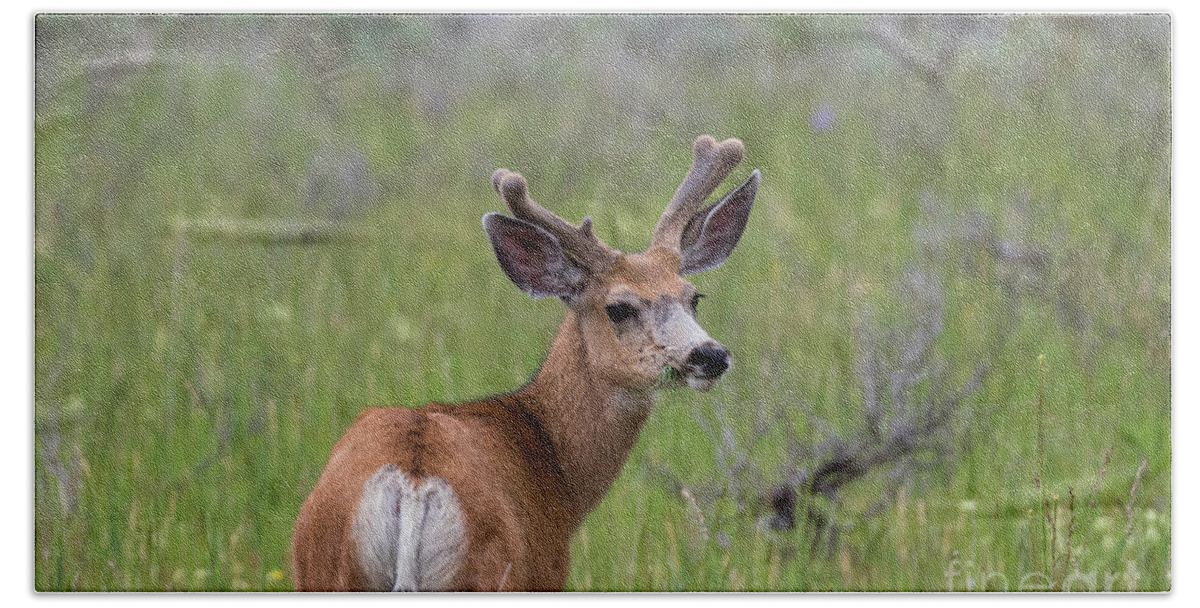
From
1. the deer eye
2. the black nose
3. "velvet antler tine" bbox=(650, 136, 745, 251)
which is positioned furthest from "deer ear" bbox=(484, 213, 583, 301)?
the black nose

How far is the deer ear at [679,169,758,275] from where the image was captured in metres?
3.70

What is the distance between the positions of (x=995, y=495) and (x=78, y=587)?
2584 millimetres

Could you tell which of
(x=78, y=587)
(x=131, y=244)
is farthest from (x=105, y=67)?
(x=78, y=587)

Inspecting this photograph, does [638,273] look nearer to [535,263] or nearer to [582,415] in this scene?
[535,263]

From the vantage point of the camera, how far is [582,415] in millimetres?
3514

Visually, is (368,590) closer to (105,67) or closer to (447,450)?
(447,450)

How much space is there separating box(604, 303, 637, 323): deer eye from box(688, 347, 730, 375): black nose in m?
0.21

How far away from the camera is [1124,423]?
3939 mm

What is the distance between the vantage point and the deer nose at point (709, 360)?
329 cm

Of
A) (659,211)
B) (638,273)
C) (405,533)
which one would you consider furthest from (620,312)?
(405,533)

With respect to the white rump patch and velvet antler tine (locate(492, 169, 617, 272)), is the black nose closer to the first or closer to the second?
velvet antler tine (locate(492, 169, 617, 272))

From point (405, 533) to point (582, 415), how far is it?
662 mm

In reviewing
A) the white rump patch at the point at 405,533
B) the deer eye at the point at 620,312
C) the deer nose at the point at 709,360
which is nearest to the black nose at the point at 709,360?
the deer nose at the point at 709,360

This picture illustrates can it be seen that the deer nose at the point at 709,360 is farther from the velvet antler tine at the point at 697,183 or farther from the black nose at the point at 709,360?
the velvet antler tine at the point at 697,183
